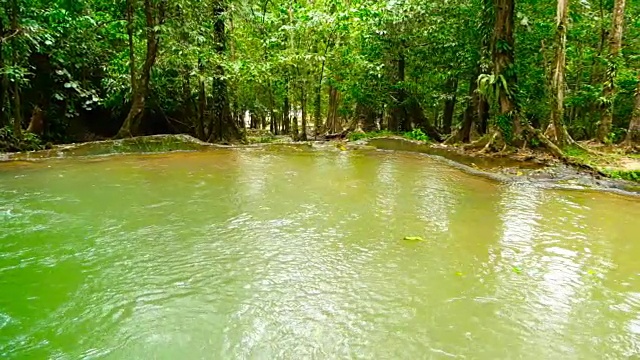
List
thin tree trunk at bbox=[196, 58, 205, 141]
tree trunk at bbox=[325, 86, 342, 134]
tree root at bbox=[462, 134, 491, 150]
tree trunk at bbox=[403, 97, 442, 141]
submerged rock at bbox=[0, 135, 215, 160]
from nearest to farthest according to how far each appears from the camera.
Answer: submerged rock at bbox=[0, 135, 215, 160] → tree root at bbox=[462, 134, 491, 150] → thin tree trunk at bbox=[196, 58, 205, 141] → tree trunk at bbox=[403, 97, 442, 141] → tree trunk at bbox=[325, 86, 342, 134]

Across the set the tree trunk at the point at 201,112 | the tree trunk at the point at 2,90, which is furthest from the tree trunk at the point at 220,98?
the tree trunk at the point at 2,90

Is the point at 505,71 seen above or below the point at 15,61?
below

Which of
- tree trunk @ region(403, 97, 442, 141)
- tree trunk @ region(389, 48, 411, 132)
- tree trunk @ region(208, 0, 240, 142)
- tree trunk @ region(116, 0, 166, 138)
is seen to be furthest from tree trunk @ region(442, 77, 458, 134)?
tree trunk @ region(116, 0, 166, 138)

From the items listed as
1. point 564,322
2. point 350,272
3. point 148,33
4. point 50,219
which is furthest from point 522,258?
point 148,33

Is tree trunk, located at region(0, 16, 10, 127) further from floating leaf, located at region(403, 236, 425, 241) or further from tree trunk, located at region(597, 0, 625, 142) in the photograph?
tree trunk, located at region(597, 0, 625, 142)

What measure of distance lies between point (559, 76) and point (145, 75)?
10.4 metres

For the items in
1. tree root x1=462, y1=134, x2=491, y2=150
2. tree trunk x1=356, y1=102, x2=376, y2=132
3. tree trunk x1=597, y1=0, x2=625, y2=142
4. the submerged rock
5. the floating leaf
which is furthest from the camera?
tree trunk x1=356, y1=102, x2=376, y2=132

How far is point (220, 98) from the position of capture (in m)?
14.1

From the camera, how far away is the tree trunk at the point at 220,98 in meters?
13.2

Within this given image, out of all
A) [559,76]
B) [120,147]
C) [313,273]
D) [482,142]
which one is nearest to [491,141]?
[482,142]

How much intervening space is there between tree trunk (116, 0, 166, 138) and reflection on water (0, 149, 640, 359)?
18.7 feet

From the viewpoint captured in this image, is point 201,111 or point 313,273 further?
point 201,111

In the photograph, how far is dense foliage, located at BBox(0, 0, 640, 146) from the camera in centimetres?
1009

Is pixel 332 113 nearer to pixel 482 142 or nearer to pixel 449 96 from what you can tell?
pixel 449 96
